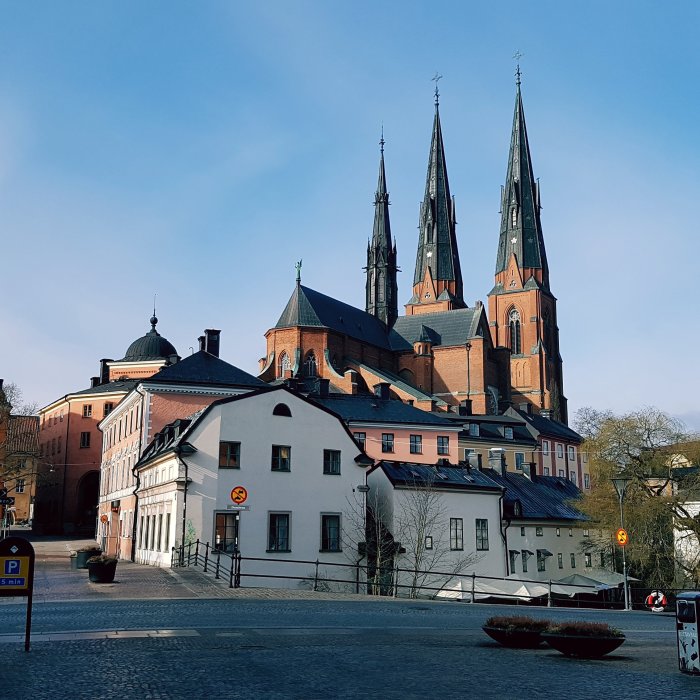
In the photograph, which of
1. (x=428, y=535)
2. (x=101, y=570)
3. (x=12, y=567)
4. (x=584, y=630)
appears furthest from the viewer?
(x=428, y=535)

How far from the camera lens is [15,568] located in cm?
1197

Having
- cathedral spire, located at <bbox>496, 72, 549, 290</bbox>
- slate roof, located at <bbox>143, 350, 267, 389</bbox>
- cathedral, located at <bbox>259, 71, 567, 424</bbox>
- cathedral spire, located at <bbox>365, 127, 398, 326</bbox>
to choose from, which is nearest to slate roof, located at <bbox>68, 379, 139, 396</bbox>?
cathedral, located at <bbox>259, 71, 567, 424</bbox>

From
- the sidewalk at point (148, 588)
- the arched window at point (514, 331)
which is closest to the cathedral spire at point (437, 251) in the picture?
the arched window at point (514, 331)

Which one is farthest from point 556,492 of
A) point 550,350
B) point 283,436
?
point 550,350

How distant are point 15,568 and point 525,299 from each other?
4083 inches

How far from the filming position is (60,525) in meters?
72.1

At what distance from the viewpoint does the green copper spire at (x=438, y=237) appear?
119m

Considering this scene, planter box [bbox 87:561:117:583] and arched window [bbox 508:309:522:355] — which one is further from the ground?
arched window [bbox 508:309:522:355]

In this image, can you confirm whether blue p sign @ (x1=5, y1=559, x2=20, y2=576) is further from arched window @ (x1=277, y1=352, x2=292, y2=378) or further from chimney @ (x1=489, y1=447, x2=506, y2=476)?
arched window @ (x1=277, y1=352, x2=292, y2=378)

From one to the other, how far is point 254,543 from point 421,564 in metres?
9.17

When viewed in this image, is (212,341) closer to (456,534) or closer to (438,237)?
(456,534)

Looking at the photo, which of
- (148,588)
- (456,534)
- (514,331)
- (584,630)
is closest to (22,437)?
(456,534)

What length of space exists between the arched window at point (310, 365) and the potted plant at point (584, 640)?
77.0 meters

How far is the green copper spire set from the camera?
11875 centimetres
